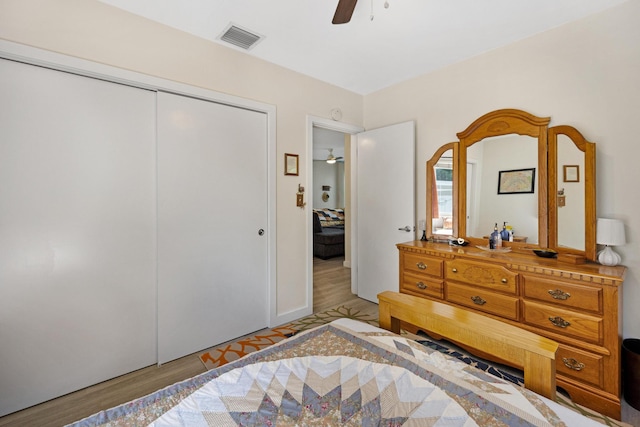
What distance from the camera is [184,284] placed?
2.31 metres

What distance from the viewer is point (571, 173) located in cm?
209

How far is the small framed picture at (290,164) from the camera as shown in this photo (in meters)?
2.85

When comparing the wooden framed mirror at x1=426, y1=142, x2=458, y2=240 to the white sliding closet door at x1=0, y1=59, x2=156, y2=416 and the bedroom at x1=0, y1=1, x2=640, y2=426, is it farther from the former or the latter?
the white sliding closet door at x1=0, y1=59, x2=156, y2=416

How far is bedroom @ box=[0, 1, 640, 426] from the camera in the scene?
6.14ft

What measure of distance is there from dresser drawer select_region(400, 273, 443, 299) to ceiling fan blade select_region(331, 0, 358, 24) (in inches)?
81.3

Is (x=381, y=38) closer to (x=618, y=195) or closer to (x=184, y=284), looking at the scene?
(x=618, y=195)

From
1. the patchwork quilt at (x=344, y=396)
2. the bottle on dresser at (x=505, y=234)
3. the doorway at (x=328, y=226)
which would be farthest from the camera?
the doorway at (x=328, y=226)

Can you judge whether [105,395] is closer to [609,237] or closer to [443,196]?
[443,196]

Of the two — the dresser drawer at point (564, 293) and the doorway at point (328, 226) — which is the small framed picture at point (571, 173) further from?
the doorway at point (328, 226)

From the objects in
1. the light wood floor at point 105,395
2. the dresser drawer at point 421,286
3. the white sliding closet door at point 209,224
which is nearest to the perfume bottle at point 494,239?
the dresser drawer at point 421,286

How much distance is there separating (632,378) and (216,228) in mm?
2945

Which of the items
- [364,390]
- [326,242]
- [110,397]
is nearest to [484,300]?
[364,390]

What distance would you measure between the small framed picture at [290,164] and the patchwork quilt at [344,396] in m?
1.97

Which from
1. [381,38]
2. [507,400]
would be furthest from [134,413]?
[381,38]
